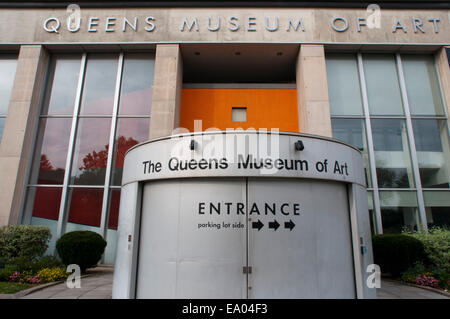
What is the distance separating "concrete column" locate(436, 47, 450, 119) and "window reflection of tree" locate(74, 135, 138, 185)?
15423 millimetres

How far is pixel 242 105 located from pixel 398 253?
30.6 ft

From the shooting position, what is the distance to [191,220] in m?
5.20

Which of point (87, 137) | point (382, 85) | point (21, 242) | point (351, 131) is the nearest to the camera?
point (21, 242)

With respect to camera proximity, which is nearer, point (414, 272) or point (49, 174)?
point (414, 272)

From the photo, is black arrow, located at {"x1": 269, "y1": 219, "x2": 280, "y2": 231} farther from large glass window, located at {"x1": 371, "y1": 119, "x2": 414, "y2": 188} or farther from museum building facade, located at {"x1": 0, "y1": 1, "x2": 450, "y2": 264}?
large glass window, located at {"x1": 371, "y1": 119, "x2": 414, "y2": 188}

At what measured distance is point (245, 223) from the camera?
5.06m

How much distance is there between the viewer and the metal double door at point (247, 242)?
4867mm

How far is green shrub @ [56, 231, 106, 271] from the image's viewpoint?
32.6ft

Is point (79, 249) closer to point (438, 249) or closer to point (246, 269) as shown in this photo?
point (246, 269)

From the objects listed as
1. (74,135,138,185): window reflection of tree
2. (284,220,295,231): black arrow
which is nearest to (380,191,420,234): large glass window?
(284,220,295,231): black arrow

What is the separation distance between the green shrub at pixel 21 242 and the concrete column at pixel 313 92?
1210 centimetres

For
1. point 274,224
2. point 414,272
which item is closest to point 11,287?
point 274,224

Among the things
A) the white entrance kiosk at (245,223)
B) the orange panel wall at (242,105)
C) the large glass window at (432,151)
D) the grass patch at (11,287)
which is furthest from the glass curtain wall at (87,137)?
the large glass window at (432,151)

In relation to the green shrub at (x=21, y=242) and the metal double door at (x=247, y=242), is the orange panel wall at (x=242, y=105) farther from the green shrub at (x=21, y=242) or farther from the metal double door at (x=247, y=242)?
Answer: the metal double door at (x=247, y=242)
